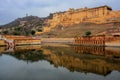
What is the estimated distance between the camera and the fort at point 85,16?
2690 inches

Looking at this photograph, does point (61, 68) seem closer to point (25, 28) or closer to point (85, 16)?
point (85, 16)

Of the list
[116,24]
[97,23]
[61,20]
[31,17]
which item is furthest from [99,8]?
[31,17]

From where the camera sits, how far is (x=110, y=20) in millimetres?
66562

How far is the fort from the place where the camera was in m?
68.3

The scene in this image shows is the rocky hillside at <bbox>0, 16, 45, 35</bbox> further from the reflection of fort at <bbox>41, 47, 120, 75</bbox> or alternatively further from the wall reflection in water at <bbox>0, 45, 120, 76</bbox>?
the reflection of fort at <bbox>41, 47, 120, 75</bbox>

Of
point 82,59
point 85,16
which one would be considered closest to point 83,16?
point 85,16

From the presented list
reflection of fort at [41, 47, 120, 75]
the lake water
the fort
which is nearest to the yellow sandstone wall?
the fort

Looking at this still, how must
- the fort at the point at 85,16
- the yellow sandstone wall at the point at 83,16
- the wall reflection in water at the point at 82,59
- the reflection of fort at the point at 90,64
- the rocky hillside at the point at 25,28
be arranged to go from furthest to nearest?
the rocky hillside at the point at 25,28, the yellow sandstone wall at the point at 83,16, the fort at the point at 85,16, the wall reflection in water at the point at 82,59, the reflection of fort at the point at 90,64

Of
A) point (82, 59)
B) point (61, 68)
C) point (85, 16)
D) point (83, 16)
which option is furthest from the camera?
point (83, 16)

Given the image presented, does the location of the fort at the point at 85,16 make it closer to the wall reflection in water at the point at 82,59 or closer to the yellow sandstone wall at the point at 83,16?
the yellow sandstone wall at the point at 83,16

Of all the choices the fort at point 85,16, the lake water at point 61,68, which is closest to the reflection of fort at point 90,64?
the lake water at point 61,68

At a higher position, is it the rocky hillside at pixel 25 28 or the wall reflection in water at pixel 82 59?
the rocky hillside at pixel 25 28

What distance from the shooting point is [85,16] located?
78938 millimetres

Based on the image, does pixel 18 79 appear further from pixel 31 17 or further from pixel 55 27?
pixel 31 17
